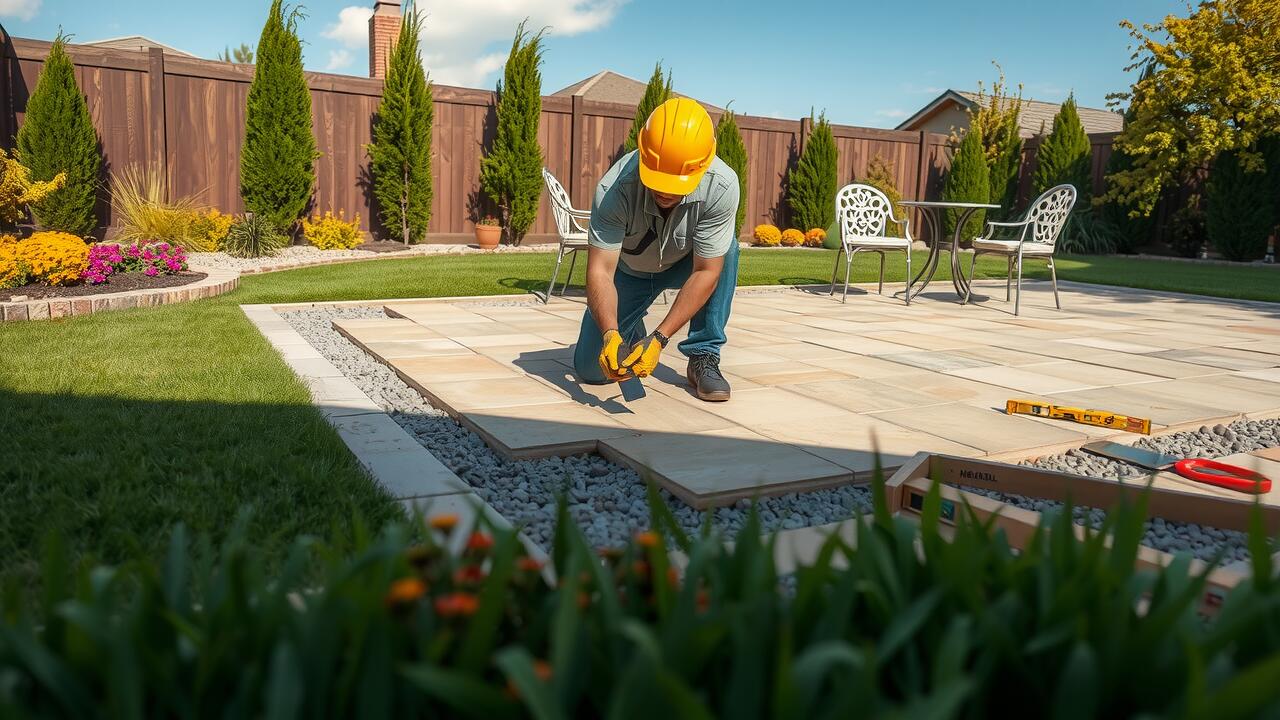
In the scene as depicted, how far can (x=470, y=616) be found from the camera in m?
0.85

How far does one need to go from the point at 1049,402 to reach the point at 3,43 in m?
9.63

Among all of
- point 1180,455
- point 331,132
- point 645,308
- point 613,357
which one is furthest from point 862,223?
point 331,132

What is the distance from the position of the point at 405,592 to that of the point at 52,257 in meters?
5.51

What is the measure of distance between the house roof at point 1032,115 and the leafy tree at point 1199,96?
4438 millimetres

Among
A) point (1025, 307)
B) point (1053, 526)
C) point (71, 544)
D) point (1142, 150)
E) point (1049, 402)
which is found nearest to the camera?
point (1053, 526)

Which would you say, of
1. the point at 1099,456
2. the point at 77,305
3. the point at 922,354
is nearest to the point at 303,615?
the point at 1099,456

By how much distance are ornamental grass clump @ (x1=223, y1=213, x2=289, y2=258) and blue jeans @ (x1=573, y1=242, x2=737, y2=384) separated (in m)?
6.21

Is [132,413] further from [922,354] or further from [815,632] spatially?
[922,354]

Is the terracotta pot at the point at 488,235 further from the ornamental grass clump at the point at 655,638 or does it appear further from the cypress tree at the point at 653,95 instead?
the ornamental grass clump at the point at 655,638

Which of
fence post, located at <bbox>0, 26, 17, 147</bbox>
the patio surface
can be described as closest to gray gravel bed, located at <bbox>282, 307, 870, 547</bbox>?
the patio surface

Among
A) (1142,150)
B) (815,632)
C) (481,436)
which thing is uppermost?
(1142,150)

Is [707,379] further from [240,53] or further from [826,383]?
[240,53]

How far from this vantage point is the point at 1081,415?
2980 mm

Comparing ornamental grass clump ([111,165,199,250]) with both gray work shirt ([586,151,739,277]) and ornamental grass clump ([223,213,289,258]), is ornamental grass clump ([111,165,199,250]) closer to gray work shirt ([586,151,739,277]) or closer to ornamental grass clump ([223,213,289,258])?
ornamental grass clump ([223,213,289,258])
